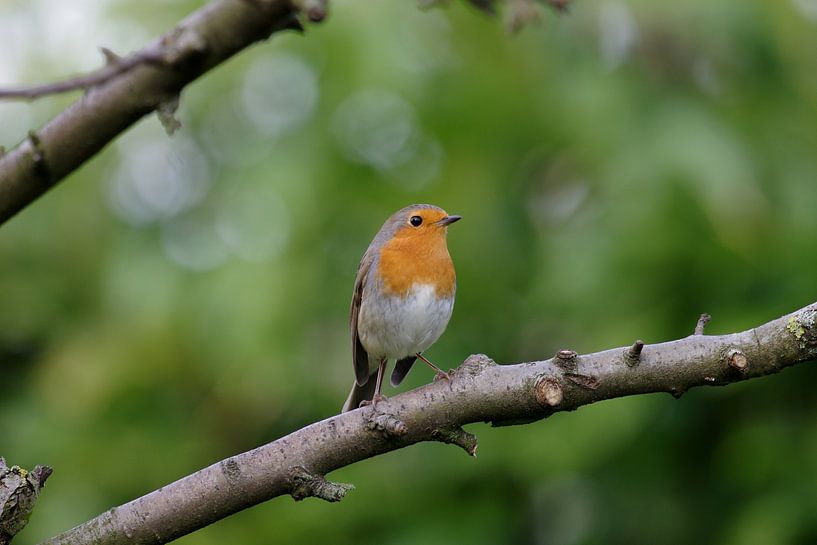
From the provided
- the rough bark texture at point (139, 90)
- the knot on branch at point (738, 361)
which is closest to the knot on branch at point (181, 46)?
the rough bark texture at point (139, 90)

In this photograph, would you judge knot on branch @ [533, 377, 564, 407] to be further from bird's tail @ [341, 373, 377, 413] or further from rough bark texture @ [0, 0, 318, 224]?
bird's tail @ [341, 373, 377, 413]

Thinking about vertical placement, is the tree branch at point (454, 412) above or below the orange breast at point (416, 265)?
below

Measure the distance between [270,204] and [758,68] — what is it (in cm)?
287

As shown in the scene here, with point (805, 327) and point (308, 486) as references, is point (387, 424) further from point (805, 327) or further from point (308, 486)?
point (805, 327)

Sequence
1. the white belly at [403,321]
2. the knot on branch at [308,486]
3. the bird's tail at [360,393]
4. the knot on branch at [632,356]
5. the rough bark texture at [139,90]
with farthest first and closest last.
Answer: the bird's tail at [360,393], the white belly at [403,321], the knot on branch at [308,486], the knot on branch at [632,356], the rough bark texture at [139,90]

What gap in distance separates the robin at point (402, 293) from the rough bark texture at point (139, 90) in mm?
2348

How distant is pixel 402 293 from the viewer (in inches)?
182

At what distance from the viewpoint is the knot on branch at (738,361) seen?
254 centimetres

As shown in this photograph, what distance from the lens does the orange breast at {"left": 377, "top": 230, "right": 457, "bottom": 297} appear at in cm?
460

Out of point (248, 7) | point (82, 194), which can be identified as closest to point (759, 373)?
point (248, 7)

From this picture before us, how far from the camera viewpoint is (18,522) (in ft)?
8.30

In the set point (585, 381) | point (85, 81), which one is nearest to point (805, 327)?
point (585, 381)

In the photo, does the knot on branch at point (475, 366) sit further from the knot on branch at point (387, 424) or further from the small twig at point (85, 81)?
the small twig at point (85, 81)

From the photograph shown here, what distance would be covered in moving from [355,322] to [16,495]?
2512mm
